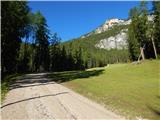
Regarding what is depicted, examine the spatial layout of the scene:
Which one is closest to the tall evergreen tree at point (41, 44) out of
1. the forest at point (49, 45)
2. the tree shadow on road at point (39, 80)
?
the forest at point (49, 45)

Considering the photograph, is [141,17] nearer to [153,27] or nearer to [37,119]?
[153,27]

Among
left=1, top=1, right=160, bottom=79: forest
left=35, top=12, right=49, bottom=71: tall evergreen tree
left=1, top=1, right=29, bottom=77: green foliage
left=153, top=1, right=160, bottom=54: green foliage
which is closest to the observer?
left=1, top=1, right=29, bottom=77: green foliage

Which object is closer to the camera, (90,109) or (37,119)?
(37,119)

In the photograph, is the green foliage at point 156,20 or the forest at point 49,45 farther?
the green foliage at point 156,20

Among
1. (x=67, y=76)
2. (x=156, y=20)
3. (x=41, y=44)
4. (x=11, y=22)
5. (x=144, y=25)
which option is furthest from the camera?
(x=41, y=44)

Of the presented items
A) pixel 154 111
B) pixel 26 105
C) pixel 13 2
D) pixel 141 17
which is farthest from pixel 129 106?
pixel 141 17

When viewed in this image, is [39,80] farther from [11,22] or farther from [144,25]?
[144,25]

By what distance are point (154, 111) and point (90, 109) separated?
3.91 m

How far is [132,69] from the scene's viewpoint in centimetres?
5897

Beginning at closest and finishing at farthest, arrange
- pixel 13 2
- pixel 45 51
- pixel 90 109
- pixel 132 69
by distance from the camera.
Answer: pixel 90 109, pixel 13 2, pixel 132 69, pixel 45 51

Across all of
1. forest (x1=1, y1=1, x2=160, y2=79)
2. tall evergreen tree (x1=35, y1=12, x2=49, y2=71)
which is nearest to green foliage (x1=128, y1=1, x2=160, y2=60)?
forest (x1=1, y1=1, x2=160, y2=79)

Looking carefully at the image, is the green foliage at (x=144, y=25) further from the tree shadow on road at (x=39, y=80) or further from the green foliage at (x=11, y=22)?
the green foliage at (x=11, y=22)

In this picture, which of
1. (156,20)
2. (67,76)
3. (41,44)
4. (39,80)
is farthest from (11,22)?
(41,44)

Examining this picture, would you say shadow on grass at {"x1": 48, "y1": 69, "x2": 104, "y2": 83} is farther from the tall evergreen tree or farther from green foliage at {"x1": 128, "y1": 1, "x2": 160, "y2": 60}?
the tall evergreen tree
